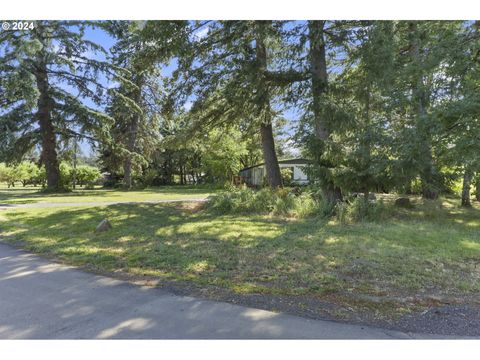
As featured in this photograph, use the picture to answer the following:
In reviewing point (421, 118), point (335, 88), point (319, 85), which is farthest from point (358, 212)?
point (319, 85)

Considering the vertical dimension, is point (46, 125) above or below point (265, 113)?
above

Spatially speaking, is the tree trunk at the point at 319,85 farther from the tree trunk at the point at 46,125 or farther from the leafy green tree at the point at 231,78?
the tree trunk at the point at 46,125

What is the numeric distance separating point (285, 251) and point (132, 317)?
276cm

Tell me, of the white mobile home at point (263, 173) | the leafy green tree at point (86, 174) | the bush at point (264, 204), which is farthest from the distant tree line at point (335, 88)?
the leafy green tree at point (86, 174)

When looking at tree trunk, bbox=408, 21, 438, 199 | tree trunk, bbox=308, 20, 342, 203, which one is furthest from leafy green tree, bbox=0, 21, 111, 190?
tree trunk, bbox=408, 21, 438, 199

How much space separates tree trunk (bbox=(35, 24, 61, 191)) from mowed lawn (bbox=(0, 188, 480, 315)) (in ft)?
39.0

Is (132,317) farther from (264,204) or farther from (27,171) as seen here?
(27,171)

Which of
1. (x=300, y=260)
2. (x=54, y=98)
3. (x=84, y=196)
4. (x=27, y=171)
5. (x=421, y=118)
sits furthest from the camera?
(x=27, y=171)

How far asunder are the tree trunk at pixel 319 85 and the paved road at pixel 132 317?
5.68 metres

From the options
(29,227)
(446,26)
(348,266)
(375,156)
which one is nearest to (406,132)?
(375,156)

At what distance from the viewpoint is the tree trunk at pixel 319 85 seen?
748cm

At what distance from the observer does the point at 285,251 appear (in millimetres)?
5004

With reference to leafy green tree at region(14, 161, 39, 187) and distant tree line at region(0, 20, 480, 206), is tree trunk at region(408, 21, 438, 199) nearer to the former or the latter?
distant tree line at region(0, 20, 480, 206)
